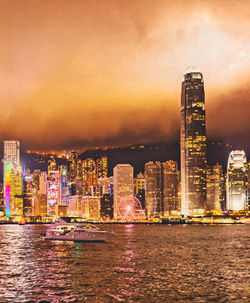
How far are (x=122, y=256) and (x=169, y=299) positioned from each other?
38.7 metres

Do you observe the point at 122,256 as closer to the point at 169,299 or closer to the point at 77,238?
the point at 169,299

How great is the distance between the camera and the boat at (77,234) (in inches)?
4842

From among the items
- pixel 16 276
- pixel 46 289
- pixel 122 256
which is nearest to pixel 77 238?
pixel 122 256

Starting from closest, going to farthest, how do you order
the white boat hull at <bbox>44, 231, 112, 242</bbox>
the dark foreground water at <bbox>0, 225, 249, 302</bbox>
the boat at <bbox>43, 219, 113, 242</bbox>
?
the dark foreground water at <bbox>0, 225, 249, 302</bbox>, the white boat hull at <bbox>44, 231, 112, 242</bbox>, the boat at <bbox>43, 219, 113, 242</bbox>

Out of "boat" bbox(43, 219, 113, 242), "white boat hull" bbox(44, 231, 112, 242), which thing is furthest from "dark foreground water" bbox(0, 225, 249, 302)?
"boat" bbox(43, 219, 113, 242)

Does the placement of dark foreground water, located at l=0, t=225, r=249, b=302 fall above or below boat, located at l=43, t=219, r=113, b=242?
below

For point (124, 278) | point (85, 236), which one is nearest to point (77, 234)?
point (85, 236)

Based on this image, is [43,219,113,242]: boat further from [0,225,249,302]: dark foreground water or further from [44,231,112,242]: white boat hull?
[0,225,249,302]: dark foreground water

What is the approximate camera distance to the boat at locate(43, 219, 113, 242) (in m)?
123

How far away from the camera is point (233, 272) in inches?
2421

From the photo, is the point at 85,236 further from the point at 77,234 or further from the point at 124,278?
the point at 124,278

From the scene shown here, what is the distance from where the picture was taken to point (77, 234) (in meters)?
126

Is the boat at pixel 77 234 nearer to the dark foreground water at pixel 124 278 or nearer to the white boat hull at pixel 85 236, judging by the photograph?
the white boat hull at pixel 85 236

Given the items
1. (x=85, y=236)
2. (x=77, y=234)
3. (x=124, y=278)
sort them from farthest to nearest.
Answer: (x=77, y=234), (x=85, y=236), (x=124, y=278)
